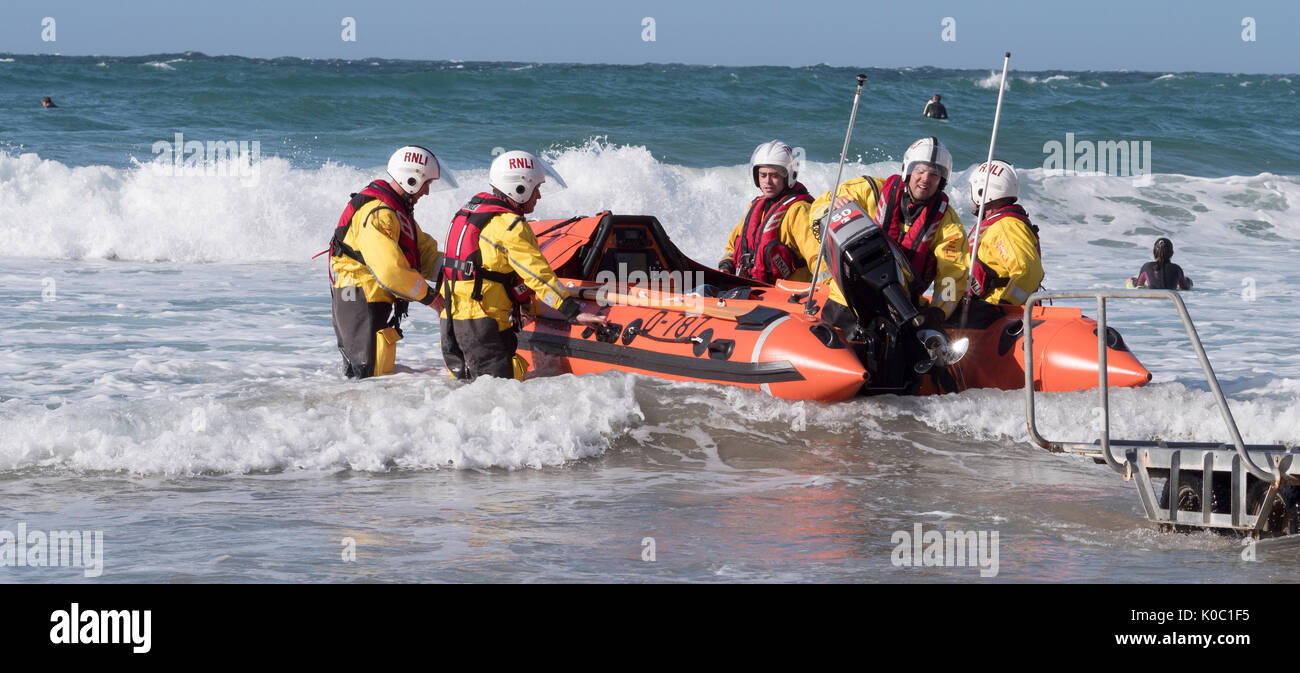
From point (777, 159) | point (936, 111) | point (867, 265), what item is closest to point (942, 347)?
point (867, 265)

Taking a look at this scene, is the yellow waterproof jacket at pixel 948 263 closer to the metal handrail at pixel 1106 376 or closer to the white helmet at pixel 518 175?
the white helmet at pixel 518 175

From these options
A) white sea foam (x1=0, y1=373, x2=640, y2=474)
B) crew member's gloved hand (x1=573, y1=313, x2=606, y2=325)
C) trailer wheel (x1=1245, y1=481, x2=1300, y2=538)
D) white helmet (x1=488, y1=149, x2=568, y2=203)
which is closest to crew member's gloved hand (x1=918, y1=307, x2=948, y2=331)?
white sea foam (x1=0, y1=373, x2=640, y2=474)

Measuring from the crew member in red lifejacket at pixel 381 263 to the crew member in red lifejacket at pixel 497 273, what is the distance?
0.21 m

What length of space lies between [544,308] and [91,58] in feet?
131

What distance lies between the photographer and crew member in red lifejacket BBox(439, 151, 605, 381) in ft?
23.2

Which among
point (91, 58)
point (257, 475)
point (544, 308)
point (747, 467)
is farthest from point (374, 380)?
point (91, 58)

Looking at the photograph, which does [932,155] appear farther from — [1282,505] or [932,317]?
[1282,505]

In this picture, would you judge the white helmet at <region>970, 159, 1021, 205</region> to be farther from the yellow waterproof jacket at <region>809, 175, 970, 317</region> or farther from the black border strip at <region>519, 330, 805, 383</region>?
the black border strip at <region>519, 330, 805, 383</region>

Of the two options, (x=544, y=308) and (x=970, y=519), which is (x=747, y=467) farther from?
(x=544, y=308)

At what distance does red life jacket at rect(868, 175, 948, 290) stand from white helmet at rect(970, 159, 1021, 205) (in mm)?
221

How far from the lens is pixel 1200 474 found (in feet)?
15.6

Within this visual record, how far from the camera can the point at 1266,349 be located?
9.33 m
